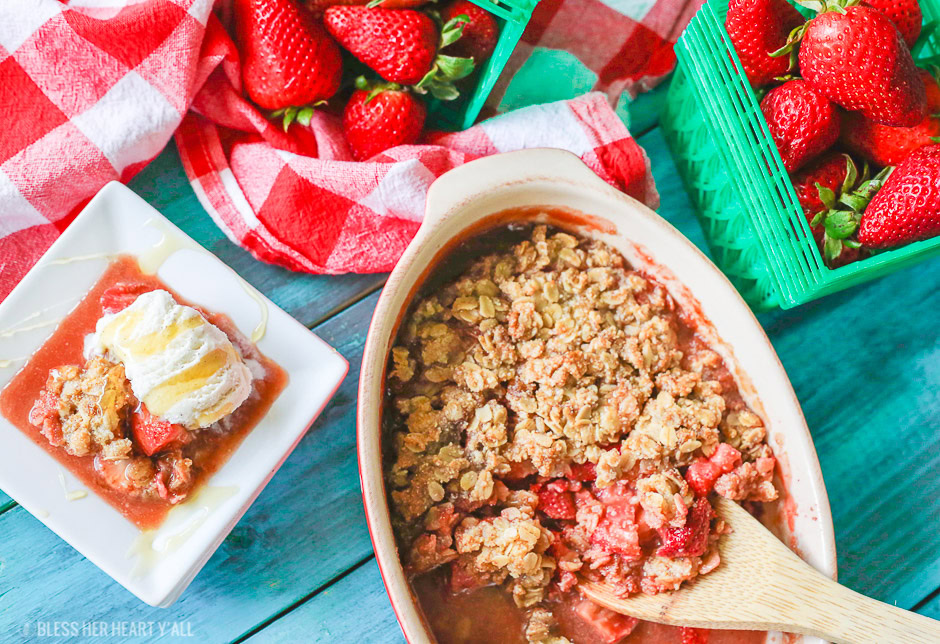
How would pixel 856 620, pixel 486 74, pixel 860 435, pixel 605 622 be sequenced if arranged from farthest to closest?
pixel 860 435 < pixel 486 74 < pixel 605 622 < pixel 856 620

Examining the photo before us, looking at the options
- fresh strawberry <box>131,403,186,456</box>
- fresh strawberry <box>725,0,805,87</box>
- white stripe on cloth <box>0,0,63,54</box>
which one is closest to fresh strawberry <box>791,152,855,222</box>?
fresh strawberry <box>725,0,805,87</box>

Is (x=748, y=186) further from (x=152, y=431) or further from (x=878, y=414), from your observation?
(x=152, y=431)

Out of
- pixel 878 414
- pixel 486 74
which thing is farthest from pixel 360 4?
pixel 878 414

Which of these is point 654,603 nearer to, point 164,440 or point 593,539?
point 593,539

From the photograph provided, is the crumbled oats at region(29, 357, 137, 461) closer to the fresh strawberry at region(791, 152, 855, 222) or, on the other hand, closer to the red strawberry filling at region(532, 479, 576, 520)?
the red strawberry filling at region(532, 479, 576, 520)

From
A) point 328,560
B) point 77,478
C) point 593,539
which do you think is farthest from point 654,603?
point 77,478

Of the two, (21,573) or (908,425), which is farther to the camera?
(908,425)

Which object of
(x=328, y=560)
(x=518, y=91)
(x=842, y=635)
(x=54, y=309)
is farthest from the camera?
(x=518, y=91)
